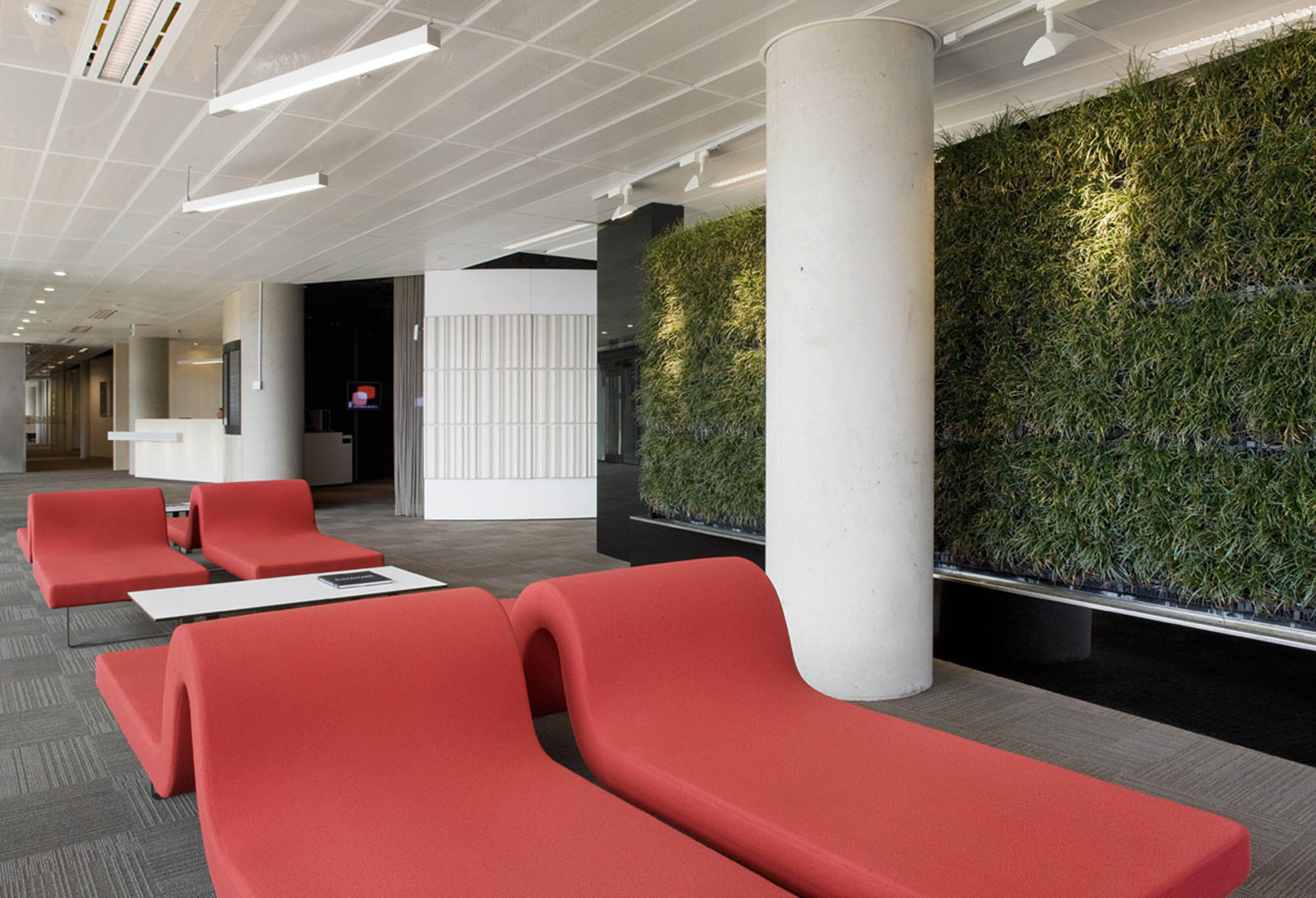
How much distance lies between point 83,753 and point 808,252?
360cm

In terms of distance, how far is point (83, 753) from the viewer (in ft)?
11.3

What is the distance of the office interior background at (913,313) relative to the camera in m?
3.40

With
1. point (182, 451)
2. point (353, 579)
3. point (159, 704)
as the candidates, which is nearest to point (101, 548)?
point (353, 579)

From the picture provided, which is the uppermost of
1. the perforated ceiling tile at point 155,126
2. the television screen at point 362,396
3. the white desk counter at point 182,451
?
the perforated ceiling tile at point 155,126

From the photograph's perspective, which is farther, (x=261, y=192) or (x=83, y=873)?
(x=261, y=192)

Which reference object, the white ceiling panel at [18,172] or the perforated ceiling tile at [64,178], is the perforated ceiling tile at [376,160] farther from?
the white ceiling panel at [18,172]

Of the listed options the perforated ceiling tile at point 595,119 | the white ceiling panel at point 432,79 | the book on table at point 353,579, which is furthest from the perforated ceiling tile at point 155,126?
the book on table at point 353,579

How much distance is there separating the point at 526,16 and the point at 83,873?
3.77 m

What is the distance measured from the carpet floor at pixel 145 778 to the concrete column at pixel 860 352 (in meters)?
0.45

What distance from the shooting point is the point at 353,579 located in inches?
189

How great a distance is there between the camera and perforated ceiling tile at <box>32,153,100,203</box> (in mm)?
6531

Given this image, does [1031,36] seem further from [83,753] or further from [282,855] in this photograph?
[83,753]

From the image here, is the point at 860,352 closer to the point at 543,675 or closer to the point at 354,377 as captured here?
the point at 543,675

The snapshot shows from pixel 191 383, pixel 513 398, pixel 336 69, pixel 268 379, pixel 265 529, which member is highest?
pixel 336 69
